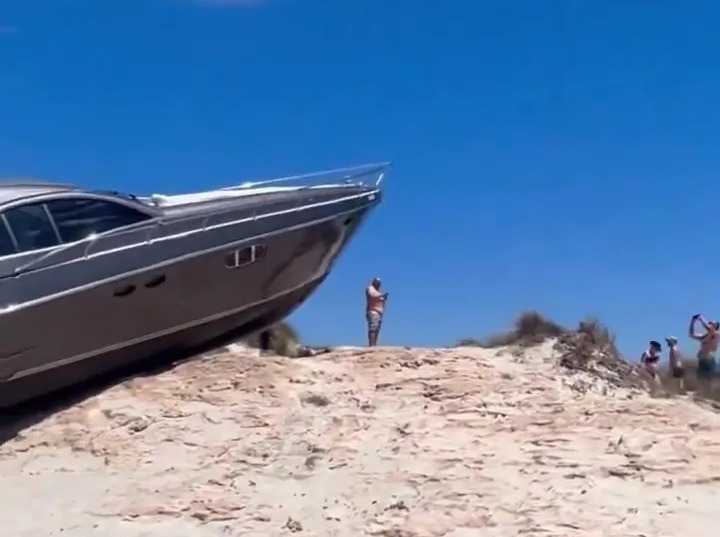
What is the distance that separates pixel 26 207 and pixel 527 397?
4.80m

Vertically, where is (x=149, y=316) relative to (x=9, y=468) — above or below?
above

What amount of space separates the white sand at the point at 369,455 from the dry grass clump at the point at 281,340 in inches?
Answer: 47.6

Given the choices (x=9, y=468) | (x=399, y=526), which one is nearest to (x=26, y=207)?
(x=9, y=468)

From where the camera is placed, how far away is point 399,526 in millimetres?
7961

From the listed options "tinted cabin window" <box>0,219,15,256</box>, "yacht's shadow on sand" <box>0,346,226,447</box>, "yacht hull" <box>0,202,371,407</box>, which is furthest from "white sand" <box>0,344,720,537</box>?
"tinted cabin window" <box>0,219,15,256</box>

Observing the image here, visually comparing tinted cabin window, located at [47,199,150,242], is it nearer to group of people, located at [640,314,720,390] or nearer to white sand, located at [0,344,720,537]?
white sand, located at [0,344,720,537]

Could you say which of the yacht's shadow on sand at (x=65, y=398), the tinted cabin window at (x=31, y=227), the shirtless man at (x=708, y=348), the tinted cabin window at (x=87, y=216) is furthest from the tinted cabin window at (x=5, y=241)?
the shirtless man at (x=708, y=348)

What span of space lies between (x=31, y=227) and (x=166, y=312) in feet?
4.88

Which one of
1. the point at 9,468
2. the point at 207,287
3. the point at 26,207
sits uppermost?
the point at 26,207

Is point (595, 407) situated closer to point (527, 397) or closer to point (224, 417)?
point (527, 397)

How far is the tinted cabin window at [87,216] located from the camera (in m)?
9.96

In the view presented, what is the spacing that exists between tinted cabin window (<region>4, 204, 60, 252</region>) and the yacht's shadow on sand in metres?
1.50

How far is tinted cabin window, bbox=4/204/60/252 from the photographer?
31.6 feet

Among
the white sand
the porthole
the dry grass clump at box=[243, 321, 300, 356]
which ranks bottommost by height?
the white sand
